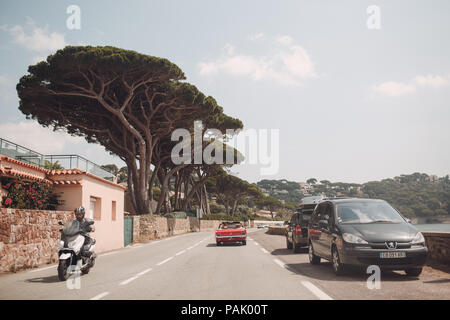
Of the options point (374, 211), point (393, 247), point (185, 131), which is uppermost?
point (185, 131)

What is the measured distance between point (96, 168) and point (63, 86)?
10.3 meters

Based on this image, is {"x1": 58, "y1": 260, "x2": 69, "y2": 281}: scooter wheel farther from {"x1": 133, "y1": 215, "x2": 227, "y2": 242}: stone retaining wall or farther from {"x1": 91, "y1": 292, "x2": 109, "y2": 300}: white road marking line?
{"x1": 133, "y1": 215, "x2": 227, "y2": 242}: stone retaining wall

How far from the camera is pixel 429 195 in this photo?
61375 millimetres

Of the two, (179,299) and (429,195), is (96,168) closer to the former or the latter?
(179,299)

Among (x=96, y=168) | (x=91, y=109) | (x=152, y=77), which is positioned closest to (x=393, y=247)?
(x=96, y=168)

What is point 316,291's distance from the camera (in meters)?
6.84

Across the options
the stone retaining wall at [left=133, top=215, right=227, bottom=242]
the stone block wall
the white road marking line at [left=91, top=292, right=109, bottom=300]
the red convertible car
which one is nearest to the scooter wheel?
the white road marking line at [left=91, top=292, right=109, bottom=300]

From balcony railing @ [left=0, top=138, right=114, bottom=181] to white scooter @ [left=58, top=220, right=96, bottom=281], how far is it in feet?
29.8

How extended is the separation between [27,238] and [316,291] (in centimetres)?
962

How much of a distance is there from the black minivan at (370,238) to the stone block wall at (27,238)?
857 cm

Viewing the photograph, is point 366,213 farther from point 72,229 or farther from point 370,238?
point 72,229

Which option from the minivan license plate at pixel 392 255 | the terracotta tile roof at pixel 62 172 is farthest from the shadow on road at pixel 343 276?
the terracotta tile roof at pixel 62 172

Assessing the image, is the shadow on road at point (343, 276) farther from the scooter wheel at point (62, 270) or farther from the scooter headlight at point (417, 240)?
the scooter wheel at point (62, 270)
